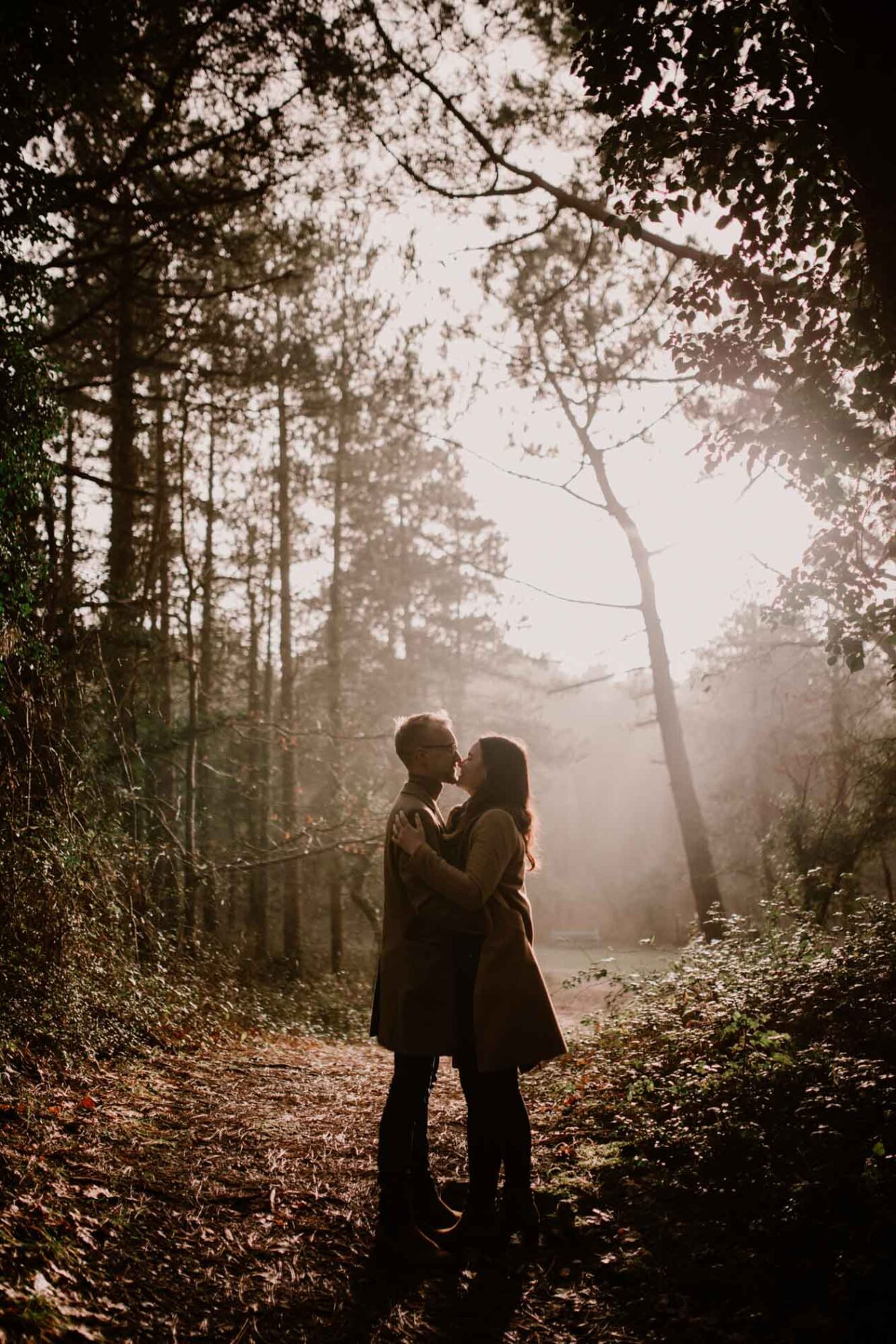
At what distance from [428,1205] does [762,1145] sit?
147 centimetres

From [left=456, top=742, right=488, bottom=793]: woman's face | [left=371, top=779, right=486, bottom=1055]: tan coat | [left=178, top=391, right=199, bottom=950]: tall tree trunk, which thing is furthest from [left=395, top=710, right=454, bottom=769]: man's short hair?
[left=178, top=391, right=199, bottom=950]: tall tree trunk

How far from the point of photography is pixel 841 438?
5.07m

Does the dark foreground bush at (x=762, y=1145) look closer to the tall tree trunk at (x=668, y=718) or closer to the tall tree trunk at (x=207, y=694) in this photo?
the tall tree trunk at (x=668, y=718)

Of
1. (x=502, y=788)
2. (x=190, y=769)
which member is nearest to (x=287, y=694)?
(x=190, y=769)

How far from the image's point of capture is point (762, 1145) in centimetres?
366

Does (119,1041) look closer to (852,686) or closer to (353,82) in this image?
(353,82)

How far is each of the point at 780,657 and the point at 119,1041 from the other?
74.0 feet

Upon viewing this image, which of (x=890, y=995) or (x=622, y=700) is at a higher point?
(x=622, y=700)

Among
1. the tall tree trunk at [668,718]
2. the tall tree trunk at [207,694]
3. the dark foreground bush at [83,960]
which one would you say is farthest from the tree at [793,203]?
the tall tree trunk at [207,694]

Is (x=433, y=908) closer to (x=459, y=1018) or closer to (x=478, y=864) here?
(x=478, y=864)

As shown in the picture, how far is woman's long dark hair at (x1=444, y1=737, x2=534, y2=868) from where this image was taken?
372 cm

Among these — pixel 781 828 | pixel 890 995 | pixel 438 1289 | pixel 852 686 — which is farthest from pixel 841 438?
pixel 852 686

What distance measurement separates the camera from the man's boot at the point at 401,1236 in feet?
10.3

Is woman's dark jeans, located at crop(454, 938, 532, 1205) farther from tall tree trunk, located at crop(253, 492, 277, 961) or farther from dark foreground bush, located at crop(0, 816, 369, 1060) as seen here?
tall tree trunk, located at crop(253, 492, 277, 961)
